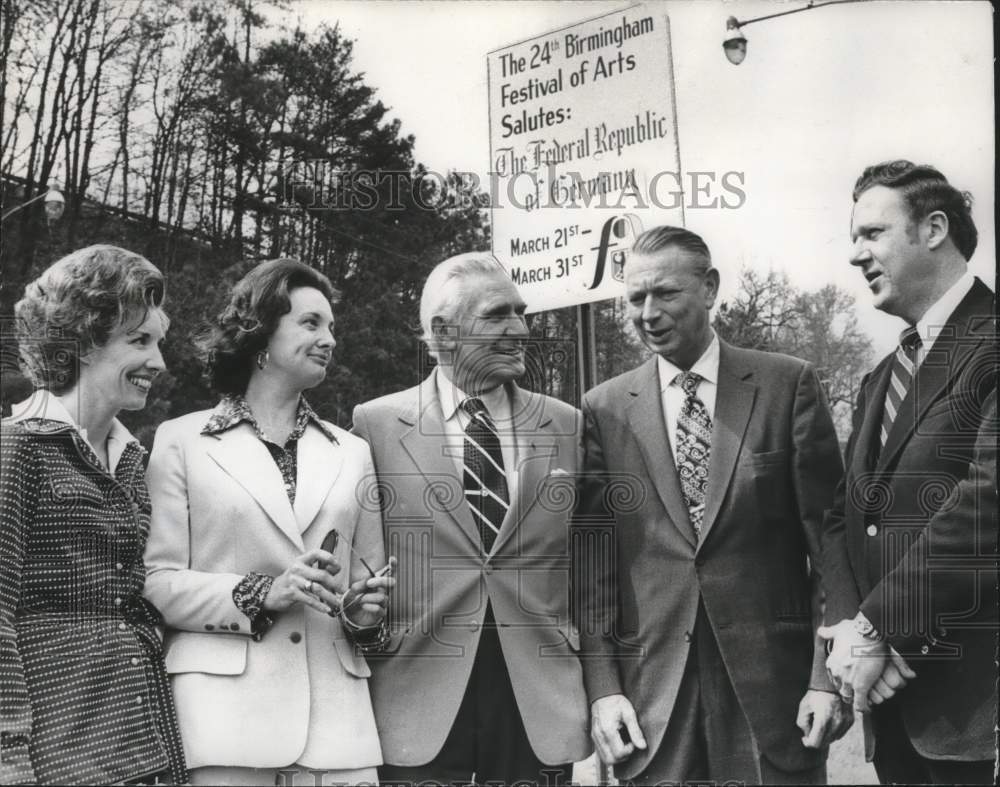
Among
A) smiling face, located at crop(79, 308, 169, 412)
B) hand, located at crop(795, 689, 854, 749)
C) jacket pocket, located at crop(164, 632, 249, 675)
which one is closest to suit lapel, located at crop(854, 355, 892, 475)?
hand, located at crop(795, 689, 854, 749)

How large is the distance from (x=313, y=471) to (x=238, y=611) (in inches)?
20.9

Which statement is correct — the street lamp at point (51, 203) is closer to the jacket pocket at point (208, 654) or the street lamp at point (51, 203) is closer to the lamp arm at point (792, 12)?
the jacket pocket at point (208, 654)

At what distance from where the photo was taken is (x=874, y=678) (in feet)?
12.1

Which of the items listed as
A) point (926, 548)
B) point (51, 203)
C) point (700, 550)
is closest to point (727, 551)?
point (700, 550)

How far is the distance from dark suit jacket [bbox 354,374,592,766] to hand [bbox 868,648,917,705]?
3.29 ft

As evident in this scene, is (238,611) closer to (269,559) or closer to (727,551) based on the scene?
(269,559)

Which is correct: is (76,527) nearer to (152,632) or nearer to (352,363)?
(152,632)

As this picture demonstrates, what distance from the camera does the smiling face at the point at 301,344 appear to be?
3791 mm

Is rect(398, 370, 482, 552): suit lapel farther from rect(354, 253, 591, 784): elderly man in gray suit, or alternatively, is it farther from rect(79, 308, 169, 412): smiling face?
rect(79, 308, 169, 412): smiling face

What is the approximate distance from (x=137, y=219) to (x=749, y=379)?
8.23 ft

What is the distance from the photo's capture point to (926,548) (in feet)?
12.2

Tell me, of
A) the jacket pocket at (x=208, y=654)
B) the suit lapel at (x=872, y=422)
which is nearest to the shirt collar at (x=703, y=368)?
the suit lapel at (x=872, y=422)

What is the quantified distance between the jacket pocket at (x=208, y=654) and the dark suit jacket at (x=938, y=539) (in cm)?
203

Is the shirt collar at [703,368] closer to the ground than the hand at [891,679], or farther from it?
farther from it
